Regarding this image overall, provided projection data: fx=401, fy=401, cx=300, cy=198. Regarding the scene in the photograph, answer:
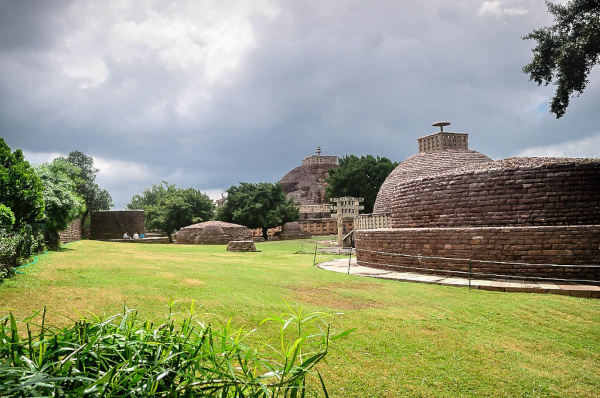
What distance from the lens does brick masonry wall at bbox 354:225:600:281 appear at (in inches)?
318

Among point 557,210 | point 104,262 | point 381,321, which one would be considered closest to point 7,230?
point 104,262

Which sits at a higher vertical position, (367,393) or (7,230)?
(7,230)

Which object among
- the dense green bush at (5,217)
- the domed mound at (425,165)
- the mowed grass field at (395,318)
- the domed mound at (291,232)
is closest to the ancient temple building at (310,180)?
the domed mound at (291,232)

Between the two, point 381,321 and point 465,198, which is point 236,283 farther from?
point 465,198

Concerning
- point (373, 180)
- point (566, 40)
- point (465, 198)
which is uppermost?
point (566, 40)

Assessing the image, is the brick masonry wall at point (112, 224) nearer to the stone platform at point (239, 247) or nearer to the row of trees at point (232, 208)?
the row of trees at point (232, 208)

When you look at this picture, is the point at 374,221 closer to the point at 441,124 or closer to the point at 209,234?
the point at 441,124

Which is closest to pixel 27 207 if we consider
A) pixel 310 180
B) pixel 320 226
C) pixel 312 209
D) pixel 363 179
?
pixel 320 226

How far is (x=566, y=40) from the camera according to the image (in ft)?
46.3

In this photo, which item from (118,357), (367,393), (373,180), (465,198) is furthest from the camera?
(373,180)

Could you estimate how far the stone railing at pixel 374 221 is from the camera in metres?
16.7

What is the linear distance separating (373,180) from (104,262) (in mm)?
32618

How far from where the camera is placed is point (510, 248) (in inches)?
338

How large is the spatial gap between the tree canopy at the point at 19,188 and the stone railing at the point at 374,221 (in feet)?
39.3
